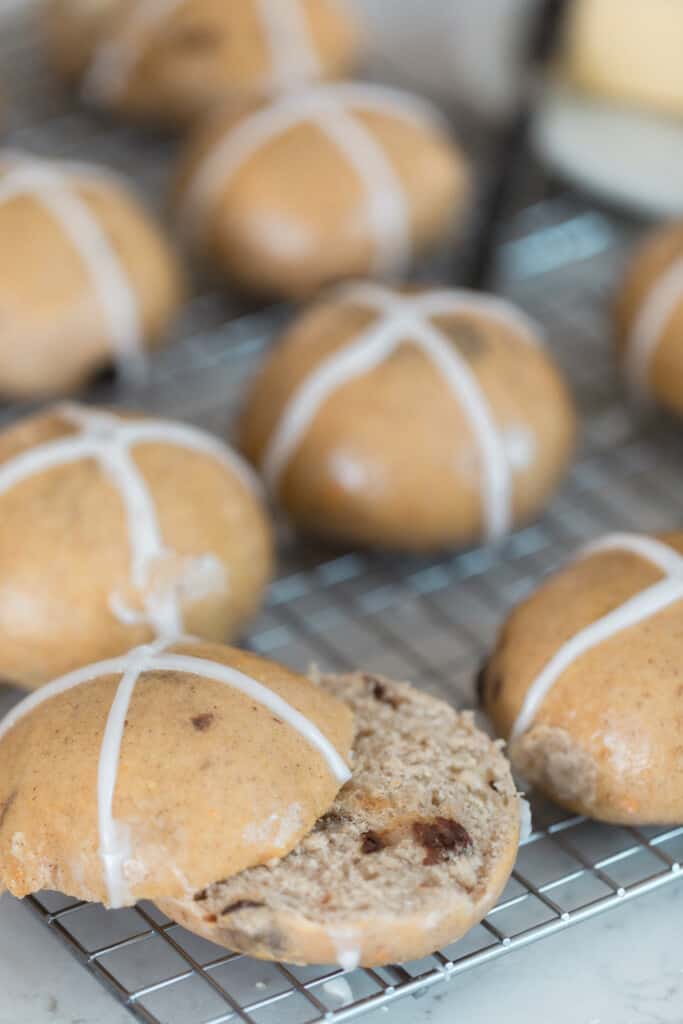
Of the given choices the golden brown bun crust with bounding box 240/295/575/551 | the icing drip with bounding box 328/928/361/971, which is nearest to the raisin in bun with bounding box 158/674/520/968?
the icing drip with bounding box 328/928/361/971

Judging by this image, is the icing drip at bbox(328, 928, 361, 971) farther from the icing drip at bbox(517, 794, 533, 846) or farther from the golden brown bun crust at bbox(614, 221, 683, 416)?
the golden brown bun crust at bbox(614, 221, 683, 416)

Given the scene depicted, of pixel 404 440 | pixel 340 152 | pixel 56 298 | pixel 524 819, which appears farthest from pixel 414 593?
pixel 340 152

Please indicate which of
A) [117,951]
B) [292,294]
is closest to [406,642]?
[117,951]

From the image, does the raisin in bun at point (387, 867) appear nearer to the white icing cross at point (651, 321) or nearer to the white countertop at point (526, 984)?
the white countertop at point (526, 984)

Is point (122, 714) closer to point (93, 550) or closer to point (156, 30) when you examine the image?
point (93, 550)

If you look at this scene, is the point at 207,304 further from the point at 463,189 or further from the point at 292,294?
the point at 463,189

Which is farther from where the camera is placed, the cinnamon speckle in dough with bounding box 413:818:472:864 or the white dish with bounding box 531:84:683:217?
the white dish with bounding box 531:84:683:217
